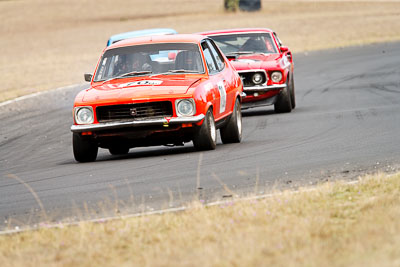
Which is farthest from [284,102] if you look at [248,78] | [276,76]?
[248,78]

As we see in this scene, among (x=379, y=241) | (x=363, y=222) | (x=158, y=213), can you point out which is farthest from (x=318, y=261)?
(x=158, y=213)

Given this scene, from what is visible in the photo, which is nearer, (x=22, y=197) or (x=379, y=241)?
(x=379, y=241)

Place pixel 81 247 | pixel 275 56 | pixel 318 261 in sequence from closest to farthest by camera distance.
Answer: pixel 318 261 → pixel 81 247 → pixel 275 56

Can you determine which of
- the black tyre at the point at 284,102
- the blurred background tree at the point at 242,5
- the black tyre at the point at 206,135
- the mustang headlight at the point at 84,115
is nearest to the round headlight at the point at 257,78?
the black tyre at the point at 284,102

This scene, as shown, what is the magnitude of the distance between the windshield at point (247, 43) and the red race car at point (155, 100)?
5.10 meters

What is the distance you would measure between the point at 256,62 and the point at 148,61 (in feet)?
16.5

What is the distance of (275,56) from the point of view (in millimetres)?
16250

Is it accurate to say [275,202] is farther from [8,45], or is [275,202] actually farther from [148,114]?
[8,45]

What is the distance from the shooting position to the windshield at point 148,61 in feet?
36.1

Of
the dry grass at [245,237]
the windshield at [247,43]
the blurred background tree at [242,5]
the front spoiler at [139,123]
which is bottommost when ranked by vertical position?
the blurred background tree at [242,5]

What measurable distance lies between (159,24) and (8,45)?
12.1 metres

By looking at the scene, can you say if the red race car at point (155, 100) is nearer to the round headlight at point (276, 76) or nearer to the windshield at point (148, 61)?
the windshield at point (148, 61)

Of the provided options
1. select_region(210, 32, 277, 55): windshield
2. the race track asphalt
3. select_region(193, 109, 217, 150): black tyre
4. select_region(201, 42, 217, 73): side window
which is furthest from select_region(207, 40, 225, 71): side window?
select_region(210, 32, 277, 55): windshield

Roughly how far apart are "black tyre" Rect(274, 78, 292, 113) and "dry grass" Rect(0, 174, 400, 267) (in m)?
9.03
